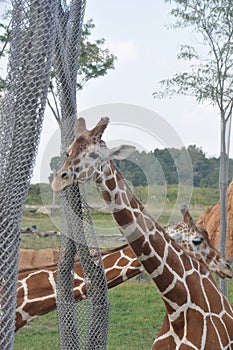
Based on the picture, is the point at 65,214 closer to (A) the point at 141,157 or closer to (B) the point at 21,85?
(A) the point at 141,157

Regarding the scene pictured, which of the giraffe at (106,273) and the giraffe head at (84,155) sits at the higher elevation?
the giraffe head at (84,155)

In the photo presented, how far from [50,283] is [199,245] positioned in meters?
1.05

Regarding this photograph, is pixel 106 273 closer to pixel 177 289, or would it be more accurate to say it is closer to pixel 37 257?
pixel 177 289

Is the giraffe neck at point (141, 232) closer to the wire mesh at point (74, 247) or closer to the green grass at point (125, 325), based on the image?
the wire mesh at point (74, 247)

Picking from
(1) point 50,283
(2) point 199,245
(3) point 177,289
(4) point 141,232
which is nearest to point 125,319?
(2) point 199,245

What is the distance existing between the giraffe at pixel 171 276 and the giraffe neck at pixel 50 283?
74 cm

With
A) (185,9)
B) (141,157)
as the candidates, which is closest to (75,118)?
(141,157)

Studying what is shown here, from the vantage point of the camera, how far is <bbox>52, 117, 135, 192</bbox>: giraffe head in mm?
3227

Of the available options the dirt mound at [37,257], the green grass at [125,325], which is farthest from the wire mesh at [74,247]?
the dirt mound at [37,257]

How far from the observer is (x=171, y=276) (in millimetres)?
3785

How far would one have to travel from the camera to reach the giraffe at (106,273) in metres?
4.59

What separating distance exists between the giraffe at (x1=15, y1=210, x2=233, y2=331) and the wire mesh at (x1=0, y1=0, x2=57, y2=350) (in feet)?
7.68

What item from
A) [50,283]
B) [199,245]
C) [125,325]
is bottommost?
[125,325]

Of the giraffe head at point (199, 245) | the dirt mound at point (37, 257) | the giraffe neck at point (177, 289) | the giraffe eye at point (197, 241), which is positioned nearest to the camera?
the giraffe neck at point (177, 289)
